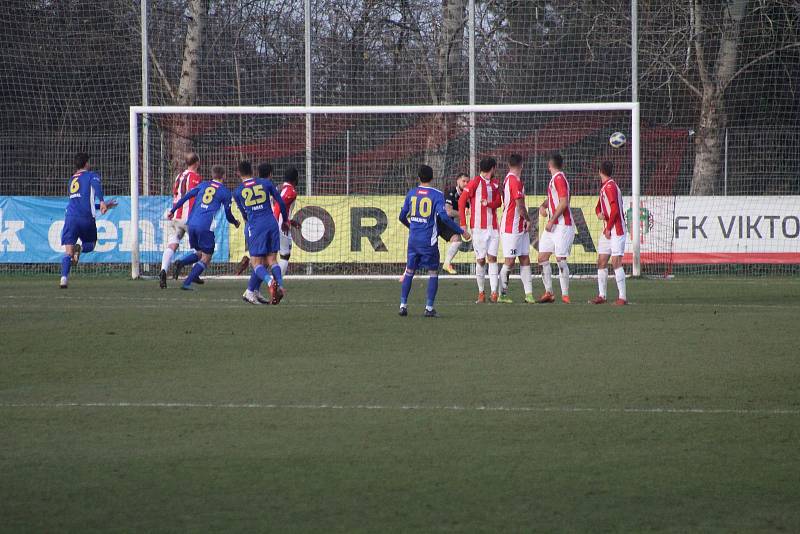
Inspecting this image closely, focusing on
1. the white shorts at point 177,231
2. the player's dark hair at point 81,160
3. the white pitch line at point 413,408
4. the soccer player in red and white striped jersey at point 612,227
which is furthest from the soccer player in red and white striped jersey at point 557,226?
the white pitch line at point 413,408

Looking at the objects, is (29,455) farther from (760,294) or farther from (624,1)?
(624,1)

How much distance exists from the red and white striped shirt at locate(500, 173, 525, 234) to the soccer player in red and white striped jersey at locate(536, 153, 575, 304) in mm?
349

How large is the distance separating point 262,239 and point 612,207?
4724 millimetres

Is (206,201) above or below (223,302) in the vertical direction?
above

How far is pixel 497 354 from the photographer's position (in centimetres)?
1030

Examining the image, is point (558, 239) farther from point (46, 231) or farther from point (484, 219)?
point (46, 231)

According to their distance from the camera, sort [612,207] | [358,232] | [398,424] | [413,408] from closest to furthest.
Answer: [398,424] < [413,408] < [612,207] < [358,232]

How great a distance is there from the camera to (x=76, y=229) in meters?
18.4

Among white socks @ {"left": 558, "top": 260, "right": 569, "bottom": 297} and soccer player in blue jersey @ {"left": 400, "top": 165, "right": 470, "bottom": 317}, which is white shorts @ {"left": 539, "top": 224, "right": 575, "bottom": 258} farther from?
soccer player in blue jersey @ {"left": 400, "top": 165, "right": 470, "bottom": 317}

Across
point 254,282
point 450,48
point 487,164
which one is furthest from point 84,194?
point 450,48

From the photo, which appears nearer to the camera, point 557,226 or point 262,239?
point 262,239

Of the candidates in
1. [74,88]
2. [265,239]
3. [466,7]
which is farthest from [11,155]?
[265,239]

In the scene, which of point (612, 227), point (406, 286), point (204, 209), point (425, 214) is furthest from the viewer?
point (204, 209)

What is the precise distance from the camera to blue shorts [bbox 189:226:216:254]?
59.8 ft
